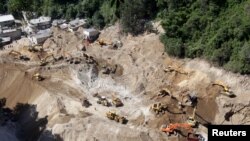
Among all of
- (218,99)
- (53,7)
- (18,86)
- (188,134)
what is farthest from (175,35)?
(53,7)

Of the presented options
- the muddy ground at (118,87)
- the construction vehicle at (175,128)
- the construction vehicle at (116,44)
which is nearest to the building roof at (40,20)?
the muddy ground at (118,87)

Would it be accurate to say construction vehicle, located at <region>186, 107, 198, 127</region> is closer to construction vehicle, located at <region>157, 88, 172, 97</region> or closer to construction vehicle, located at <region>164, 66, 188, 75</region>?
construction vehicle, located at <region>157, 88, 172, 97</region>

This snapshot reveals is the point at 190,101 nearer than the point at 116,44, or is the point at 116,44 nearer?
the point at 190,101

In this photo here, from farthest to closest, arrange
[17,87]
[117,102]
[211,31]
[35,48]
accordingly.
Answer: [35,48]
[17,87]
[211,31]
[117,102]

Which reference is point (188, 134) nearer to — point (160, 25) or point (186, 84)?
point (186, 84)

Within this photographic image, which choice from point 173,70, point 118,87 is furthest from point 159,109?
point 118,87

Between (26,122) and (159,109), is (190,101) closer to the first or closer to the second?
(159,109)
